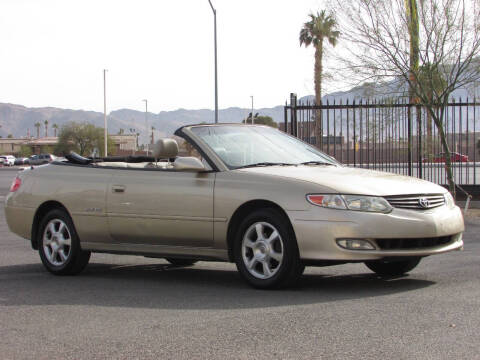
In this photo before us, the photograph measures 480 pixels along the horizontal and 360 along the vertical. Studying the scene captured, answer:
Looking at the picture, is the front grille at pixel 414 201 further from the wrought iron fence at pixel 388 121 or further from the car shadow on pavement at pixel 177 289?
the wrought iron fence at pixel 388 121

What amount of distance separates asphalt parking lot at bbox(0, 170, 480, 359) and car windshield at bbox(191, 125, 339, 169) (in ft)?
3.90

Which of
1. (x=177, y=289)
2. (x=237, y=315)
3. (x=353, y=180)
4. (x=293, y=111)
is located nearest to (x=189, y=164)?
(x=177, y=289)

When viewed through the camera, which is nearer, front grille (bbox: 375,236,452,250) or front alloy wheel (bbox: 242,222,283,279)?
front grille (bbox: 375,236,452,250)

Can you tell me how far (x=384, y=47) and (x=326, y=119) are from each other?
299 centimetres

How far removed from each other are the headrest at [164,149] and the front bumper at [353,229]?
1.67m

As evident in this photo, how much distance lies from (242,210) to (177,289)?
958 millimetres

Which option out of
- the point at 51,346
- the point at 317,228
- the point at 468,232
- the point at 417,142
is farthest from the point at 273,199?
the point at 417,142

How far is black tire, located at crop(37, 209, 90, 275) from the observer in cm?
908

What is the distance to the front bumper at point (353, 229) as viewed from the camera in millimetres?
7098

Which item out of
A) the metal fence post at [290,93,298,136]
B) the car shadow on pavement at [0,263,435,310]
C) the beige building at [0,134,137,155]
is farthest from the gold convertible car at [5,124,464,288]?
the beige building at [0,134,137,155]

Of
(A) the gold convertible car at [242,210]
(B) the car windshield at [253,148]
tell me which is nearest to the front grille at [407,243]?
(A) the gold convertible car at [242,210]

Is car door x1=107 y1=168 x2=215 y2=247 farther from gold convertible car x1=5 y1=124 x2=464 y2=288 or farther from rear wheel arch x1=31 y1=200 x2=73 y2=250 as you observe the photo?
rear wheel arch x1=31 y1=200 x2=73 y2=250

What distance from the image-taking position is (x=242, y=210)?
7738mm

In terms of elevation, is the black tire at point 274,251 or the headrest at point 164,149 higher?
the headrest at point 164,149
